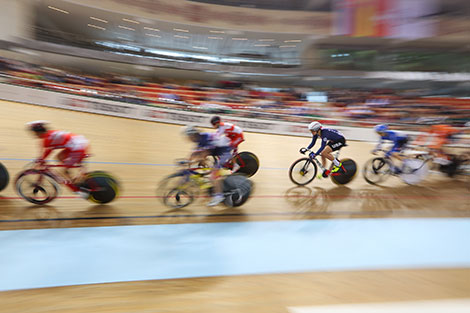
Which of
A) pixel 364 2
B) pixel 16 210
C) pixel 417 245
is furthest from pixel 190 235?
pixel 364 2

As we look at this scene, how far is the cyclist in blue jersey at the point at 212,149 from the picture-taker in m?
3.48

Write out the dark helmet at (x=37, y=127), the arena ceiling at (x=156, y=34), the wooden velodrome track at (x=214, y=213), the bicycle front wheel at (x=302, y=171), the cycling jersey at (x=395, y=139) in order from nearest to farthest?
the wooden velodrome track at (x=214, y=213)
the dark helmet at (x=37, y=127)
the bicycle front wheel at (x=302, y=171)
the cycling jersey at (x=395, y=139)
the arena ceiling at (x=156, y=34)

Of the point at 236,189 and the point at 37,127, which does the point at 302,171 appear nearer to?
the point at 236,189

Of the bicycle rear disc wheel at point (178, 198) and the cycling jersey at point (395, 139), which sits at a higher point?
the cycling jersey at point (395, 139)

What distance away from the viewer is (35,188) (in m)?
3.45

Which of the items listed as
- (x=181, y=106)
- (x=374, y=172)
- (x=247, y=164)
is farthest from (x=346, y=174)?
(x=181, y=106)

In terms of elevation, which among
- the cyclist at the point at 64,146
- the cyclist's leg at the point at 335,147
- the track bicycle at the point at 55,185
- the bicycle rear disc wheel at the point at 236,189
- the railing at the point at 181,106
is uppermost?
the railing at the point at 181,106

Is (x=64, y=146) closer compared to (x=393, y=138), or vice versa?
(x=64, y=146)

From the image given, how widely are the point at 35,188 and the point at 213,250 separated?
2.19 m

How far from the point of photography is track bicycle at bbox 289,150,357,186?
499 centimetres

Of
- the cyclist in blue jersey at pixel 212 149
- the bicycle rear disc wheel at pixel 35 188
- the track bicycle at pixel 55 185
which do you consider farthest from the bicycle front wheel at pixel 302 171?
the bicycle rear disc wheel at pixel 35 188

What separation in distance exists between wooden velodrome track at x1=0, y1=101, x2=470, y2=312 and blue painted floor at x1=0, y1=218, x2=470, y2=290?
0.42ft

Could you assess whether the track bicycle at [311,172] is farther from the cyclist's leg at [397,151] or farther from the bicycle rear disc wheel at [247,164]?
the cyclist's leg at [397,151]

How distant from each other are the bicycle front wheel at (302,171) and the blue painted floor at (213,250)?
57.3 inches
